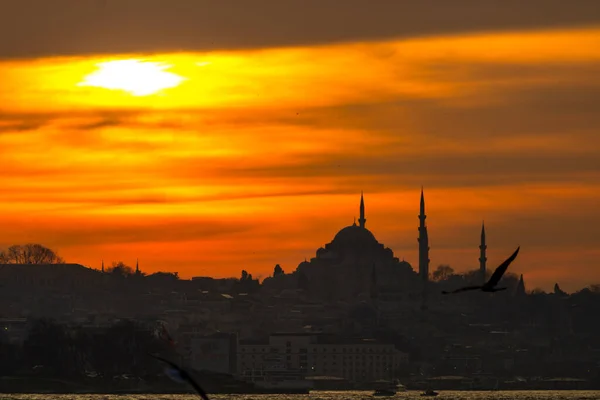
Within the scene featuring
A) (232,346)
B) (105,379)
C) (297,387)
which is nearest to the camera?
(105,379)

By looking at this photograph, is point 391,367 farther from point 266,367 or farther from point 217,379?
point 217,379

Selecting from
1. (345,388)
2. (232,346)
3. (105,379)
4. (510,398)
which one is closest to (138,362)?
(105,379)

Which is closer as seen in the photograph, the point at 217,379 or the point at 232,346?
the point at 217,379

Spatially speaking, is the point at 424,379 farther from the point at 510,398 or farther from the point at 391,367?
the point at 510,398

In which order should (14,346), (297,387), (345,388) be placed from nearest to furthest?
(14,346) → (297,387) → (345,388)

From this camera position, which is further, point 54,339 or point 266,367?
point 266,367

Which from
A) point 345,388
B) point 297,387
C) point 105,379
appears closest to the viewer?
point 105,379

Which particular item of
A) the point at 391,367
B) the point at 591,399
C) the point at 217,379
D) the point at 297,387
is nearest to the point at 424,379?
the point at 391,367

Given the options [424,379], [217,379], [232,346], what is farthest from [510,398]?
[232,346]
